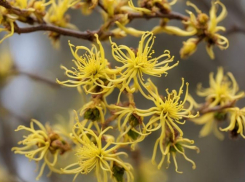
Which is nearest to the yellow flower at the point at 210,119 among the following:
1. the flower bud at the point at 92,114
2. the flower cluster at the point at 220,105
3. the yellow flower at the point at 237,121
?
the flower cluster at the point at 220,105

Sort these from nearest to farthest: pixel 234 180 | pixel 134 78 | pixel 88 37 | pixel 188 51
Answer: pixel 134 78, pixel 88 37, pixel 188 51, pixel 234 180

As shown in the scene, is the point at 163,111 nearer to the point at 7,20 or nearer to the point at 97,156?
the point at 97,156

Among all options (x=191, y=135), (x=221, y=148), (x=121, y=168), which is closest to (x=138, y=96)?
(x=191, y=135)

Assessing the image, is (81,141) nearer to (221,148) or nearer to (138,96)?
(138,96)

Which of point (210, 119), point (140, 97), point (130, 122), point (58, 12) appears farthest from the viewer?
point (140, 97)

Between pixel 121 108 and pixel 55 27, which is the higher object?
pixel 55 27

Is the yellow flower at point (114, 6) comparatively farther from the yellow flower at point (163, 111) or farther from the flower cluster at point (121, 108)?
the yellow flower at point (163, 111)

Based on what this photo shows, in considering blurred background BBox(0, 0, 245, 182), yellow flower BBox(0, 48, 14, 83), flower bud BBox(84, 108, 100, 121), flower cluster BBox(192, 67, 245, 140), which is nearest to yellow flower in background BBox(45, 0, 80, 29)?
flower bud BBox(84, 108, 100, 121)

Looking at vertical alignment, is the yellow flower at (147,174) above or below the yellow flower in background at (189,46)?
below

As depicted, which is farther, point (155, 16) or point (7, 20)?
point (155, 16)

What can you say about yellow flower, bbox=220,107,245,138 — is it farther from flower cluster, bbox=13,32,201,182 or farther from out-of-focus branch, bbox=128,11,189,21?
out-of-focus branch, bbox=128,11,189,21

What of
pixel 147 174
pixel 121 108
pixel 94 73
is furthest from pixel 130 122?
pixel 147 174
